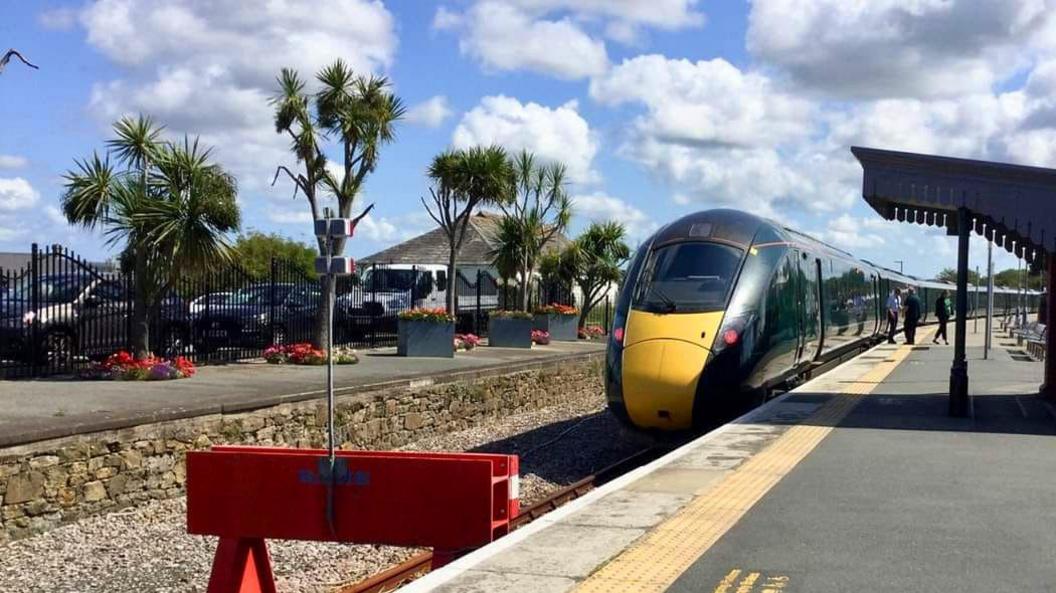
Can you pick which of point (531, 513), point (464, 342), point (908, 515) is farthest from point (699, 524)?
point (464, 342)

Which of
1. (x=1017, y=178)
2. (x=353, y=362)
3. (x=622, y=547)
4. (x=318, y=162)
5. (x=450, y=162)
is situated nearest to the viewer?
(x=622, y=547)

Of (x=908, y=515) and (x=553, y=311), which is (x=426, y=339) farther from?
(x=908, y=515)

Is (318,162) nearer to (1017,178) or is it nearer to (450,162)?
(450,162)

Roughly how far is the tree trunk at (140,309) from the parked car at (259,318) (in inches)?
103

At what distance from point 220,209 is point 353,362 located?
4.32 metres

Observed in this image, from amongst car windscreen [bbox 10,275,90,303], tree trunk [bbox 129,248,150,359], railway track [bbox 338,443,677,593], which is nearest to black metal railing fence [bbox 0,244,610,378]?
car windscreen [bbox 10,275,90,303]

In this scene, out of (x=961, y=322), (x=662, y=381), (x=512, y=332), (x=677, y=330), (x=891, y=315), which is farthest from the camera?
(x=891, y=315)

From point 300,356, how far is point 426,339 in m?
3.31

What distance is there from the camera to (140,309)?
16234 mm

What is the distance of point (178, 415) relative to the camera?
12.0 metres

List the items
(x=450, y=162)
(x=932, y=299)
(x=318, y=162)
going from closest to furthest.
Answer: (x=318, y=162)
(x=450, y=162)
(x=932, y=299)

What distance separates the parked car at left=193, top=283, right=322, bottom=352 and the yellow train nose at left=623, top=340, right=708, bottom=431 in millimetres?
9855

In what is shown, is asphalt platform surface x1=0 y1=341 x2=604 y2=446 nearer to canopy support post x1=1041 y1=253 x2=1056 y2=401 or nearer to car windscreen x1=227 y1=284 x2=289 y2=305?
car windscreen x1=227 y1=284 x2=289 y2=305

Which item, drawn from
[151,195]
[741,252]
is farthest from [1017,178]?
[151,195]
